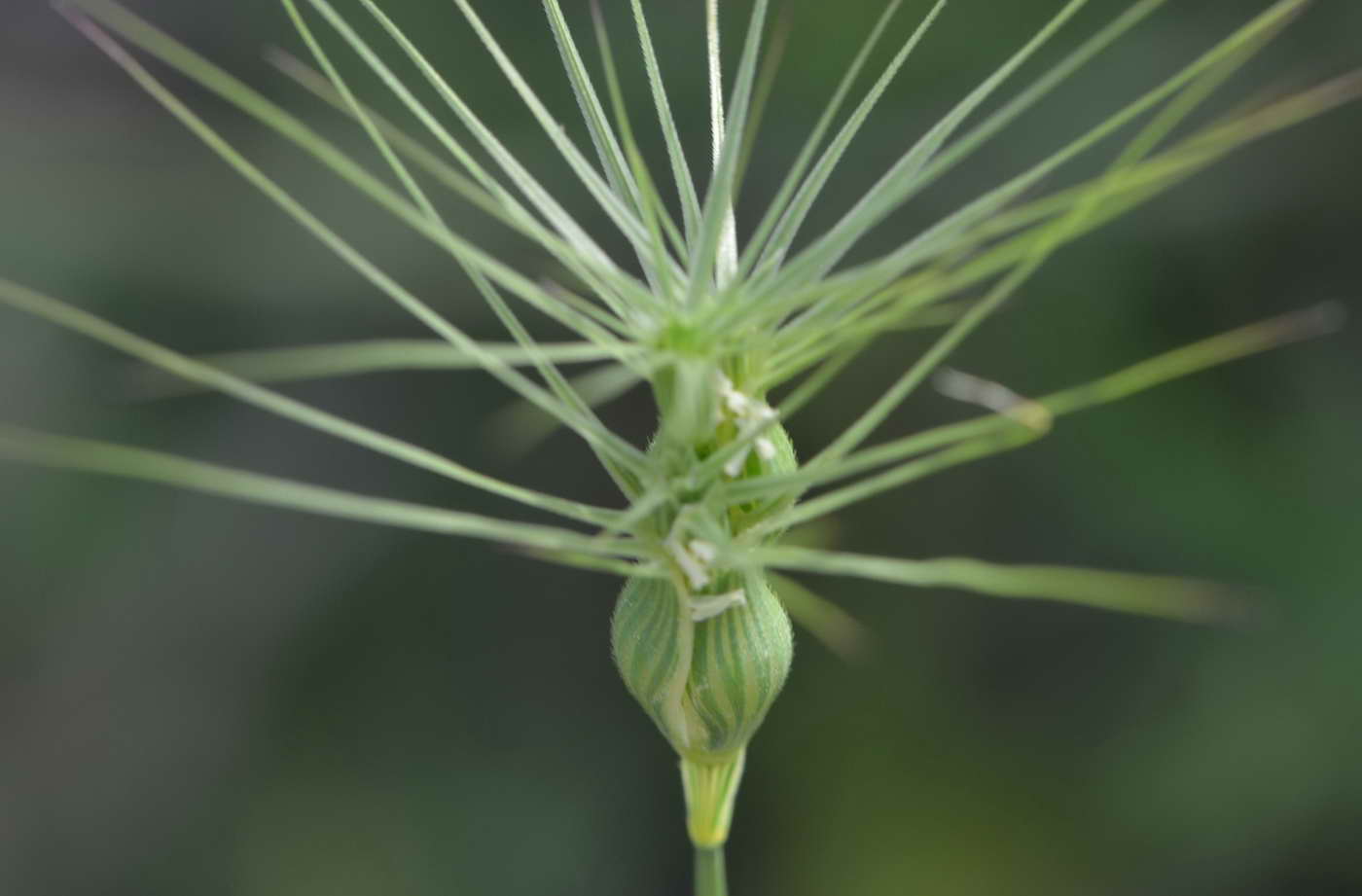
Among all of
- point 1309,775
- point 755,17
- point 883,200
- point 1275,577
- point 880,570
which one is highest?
point 1275,577

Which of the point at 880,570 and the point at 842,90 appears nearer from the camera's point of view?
the point at 880,570

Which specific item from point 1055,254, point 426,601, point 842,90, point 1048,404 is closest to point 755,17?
point 842,90

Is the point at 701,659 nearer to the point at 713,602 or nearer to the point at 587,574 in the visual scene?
the point at 713,602

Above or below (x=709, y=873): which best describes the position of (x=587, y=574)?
above

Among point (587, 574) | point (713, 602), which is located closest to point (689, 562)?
point (713, 602)

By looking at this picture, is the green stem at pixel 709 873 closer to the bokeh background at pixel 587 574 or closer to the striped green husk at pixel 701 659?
the striped green husk at pixel 701 659

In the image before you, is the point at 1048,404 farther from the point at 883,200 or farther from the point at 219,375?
the point at 219,375

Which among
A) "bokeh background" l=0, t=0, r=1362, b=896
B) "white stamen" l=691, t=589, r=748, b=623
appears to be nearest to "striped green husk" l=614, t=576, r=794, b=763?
"white stamen" l=691, t=589, r=748, b=623

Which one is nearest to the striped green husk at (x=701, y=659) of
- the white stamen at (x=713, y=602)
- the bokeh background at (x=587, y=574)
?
the white stamen at (x=713, y=602)
